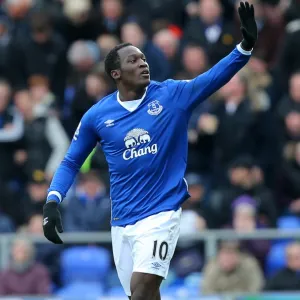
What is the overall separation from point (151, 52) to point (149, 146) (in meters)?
6.37

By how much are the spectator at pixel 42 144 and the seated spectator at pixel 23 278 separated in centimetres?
182

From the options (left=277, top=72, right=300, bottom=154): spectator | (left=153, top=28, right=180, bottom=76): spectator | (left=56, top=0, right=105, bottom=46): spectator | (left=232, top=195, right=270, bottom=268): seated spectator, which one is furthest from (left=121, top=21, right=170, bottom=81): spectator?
(left=232, top=195, right=270, bottom=268): seated spectator

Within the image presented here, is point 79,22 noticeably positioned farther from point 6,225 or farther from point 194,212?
point 194,212

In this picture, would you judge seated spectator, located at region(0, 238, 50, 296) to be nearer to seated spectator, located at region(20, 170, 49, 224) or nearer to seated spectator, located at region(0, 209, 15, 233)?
seated spectator, located at region(0, 209, 15, 233)

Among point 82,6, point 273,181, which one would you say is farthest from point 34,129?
point 273,181

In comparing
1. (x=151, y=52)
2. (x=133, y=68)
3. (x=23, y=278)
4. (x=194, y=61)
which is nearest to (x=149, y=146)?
(x=133, y=68)

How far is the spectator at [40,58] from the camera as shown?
51.4 ft

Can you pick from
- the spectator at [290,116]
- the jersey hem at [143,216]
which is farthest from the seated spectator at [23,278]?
the jersey hem at [143,216]

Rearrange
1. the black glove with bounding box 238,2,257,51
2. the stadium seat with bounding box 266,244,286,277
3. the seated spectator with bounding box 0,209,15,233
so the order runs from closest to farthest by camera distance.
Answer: the black glove with bounding box 238,2,257,51
the stadium seat with bounding box 266,244,286,277
the seated spectator with bounding box 0,209,15,233

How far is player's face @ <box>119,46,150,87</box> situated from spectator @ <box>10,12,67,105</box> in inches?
270

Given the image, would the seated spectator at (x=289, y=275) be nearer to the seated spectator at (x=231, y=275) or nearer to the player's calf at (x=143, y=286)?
the seated spectator at (x=231, y=275)

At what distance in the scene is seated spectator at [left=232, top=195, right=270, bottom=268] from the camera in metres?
12.8

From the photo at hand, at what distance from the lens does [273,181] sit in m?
14.0

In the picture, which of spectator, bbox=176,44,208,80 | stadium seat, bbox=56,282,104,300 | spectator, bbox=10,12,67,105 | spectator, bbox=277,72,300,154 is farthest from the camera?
spectator, bbox=10,12,67,105
